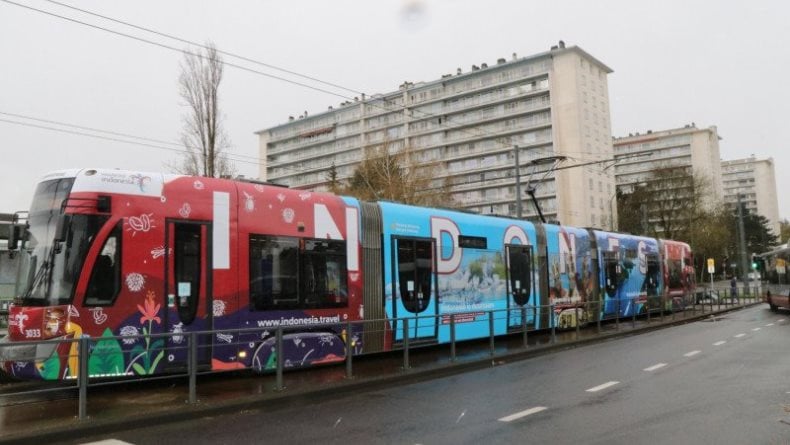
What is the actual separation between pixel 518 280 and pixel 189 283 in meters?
9.30

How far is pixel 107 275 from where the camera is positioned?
820 centimetres

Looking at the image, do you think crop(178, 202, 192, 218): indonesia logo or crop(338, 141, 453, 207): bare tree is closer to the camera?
crop(178, 202, 192, 218): indonesia logo

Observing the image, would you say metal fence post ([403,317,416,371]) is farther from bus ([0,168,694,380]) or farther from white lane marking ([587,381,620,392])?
white lane marking ([587,381,620,392])

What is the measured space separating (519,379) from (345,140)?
3526 inches

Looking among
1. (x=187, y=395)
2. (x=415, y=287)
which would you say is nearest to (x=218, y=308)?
(x=187, y=395)

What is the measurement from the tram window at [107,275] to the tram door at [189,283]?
26.8 inches

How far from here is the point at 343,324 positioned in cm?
999

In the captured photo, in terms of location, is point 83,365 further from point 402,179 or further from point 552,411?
point 402,179

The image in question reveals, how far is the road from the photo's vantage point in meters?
6.21

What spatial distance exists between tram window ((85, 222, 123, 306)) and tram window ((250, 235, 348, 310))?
2.06 metres

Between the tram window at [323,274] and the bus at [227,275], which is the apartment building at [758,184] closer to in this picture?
A: the bus at [227,275]

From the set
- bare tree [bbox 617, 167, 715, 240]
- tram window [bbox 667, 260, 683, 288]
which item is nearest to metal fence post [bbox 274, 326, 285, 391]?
tram window [bbox 667, 260, 683, 288]

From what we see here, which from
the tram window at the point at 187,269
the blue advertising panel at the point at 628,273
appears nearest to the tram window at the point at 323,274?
the tram window at the point at 187,269

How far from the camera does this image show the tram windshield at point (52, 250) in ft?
26.1
